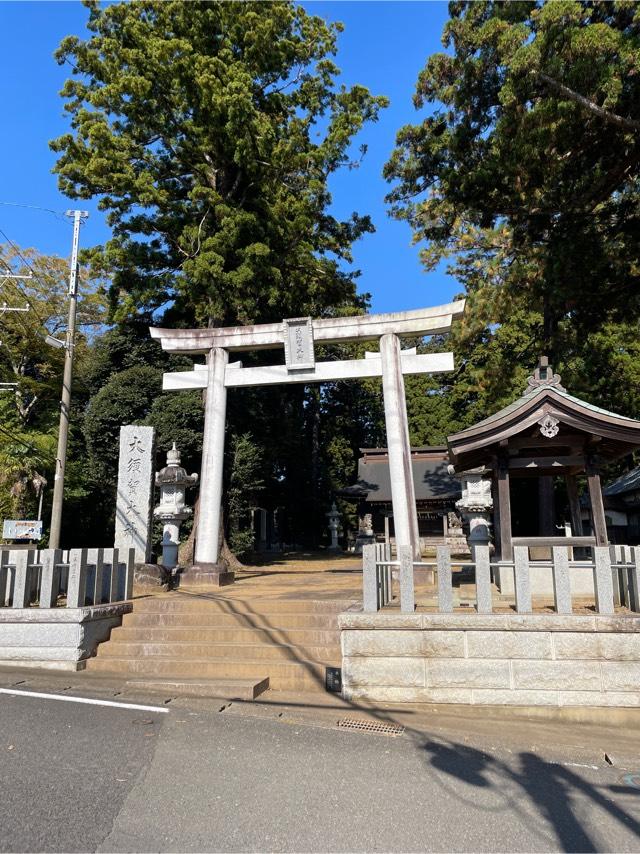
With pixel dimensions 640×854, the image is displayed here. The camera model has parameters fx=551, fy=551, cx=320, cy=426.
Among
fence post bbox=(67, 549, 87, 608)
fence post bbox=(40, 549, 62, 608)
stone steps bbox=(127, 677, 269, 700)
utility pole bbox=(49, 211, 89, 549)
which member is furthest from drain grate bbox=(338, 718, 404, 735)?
utility pole bbox=(49, 211, 89, 549)

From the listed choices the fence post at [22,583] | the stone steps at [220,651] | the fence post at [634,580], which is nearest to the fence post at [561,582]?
the fence post at [634,580]

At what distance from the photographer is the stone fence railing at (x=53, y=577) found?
23.5 ft

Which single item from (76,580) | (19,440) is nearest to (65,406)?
(19,440)

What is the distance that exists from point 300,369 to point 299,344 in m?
0.53

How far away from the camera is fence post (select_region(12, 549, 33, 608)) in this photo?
7164 mm

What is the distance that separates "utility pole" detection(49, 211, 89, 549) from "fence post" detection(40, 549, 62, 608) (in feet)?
21.7

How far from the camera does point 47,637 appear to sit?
7.00 meters

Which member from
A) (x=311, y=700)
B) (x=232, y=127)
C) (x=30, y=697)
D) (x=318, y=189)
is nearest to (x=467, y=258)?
(x=318, y=189)

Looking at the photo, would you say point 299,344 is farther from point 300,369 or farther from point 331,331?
point 331,331

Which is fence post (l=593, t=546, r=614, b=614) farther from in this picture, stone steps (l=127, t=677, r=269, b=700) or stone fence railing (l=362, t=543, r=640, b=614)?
stone steps (l=127, t=677, r=269, b=700)

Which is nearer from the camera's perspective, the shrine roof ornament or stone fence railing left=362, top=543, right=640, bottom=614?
stone fence railing left=362, top=543, right=640, bottom=614

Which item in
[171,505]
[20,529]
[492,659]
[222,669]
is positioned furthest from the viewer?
[171,505]

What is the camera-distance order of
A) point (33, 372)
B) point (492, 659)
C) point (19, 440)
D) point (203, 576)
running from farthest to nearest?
point (33, 372)
point (19, 440)
point (203, 576)
point (492, 659)

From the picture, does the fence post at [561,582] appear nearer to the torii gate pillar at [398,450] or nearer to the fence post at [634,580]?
the fence post at [634,580]
